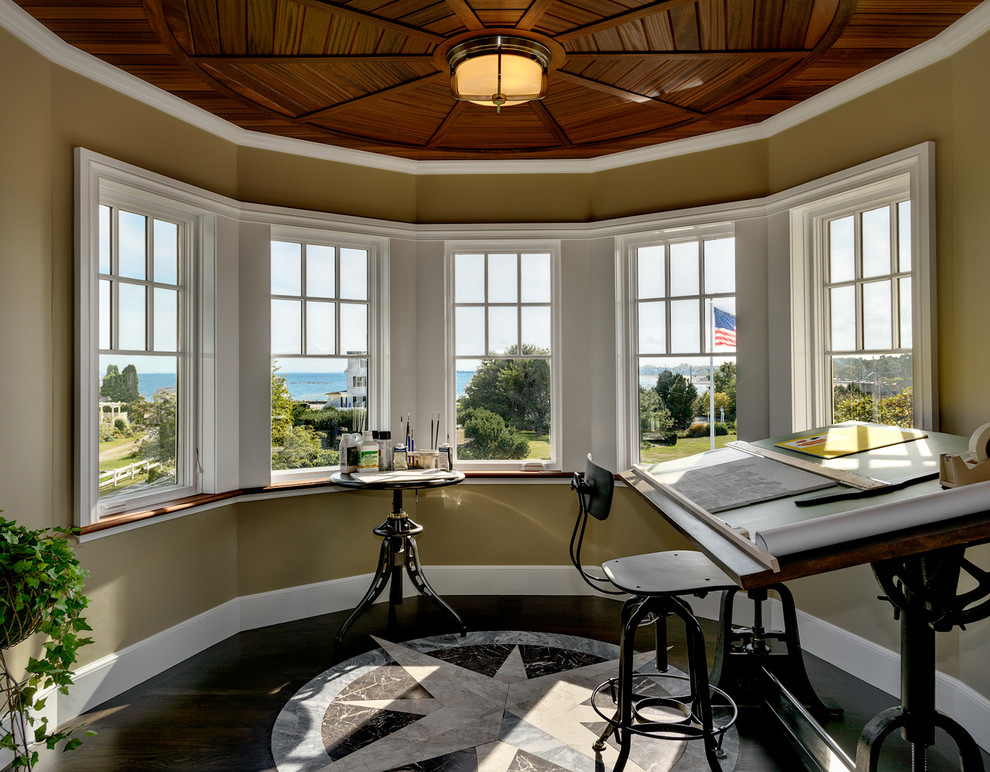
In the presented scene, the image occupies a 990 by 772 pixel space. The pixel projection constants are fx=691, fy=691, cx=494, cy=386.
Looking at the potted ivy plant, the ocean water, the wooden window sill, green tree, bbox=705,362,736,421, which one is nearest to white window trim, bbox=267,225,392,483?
the ocean water

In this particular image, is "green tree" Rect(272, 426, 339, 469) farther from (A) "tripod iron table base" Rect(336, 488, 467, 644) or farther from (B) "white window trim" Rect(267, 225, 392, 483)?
(A) "tripod iron table base" Rect(336, 488, 467, 644)

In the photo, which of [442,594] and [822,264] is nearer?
[822,264]

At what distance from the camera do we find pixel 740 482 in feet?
6.68

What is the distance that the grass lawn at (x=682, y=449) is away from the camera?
3951mm

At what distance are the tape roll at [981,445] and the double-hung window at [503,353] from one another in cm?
287

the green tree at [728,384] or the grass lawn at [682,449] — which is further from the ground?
the green tree at [728,384]

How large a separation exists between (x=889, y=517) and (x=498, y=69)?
200 centimetres

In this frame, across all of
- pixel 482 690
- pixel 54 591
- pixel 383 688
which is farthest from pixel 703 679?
pixel 54 591

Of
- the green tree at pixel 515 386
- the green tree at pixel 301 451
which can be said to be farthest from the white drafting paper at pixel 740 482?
the green tree at pixel 301 451

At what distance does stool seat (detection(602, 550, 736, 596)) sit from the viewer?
2180 millimetres

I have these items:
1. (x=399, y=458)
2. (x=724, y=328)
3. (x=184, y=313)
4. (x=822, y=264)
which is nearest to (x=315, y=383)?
(x=399, y=458)

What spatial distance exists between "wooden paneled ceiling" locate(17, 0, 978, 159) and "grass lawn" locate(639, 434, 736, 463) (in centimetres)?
172

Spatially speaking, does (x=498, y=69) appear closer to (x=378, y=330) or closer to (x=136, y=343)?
(x=378, y=330)

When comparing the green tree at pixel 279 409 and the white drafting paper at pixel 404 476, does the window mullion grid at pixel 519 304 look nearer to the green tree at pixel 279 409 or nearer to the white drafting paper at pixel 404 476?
the white drafting paper at pixel 404 476
